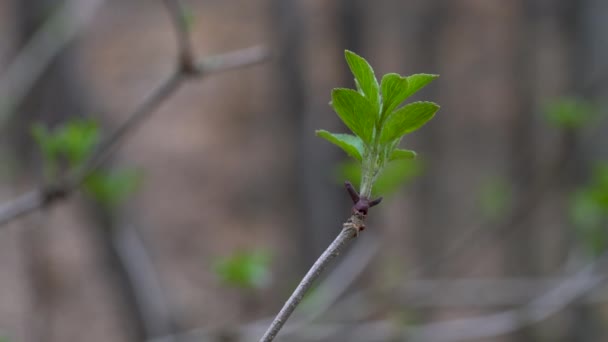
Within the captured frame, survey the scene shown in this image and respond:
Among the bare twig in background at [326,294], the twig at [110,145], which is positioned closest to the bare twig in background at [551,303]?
the bare twig in background at [326,294]

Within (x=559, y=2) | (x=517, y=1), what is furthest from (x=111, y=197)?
(x=517, y=1)

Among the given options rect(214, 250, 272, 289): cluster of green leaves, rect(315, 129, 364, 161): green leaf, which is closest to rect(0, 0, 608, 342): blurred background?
rect(214, 250, 272, 289): cluster of green leaves

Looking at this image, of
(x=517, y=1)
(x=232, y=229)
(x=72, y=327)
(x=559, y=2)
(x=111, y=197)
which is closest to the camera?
(x=111, y=197)

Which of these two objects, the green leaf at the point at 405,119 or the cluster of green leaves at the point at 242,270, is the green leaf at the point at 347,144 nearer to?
the green leaf at the point at 405,119

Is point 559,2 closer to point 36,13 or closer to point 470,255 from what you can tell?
point 36,13

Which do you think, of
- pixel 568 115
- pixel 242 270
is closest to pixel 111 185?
pixel 242 270

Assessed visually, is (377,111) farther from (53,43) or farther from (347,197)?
(347,197)

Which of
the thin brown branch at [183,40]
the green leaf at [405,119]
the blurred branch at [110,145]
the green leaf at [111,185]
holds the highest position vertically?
the green leaf at [111,185]

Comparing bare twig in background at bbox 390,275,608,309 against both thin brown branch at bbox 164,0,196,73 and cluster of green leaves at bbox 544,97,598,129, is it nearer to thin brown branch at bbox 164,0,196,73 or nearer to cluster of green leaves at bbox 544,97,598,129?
cluster of green leaves at bbox 544,97,598,129
